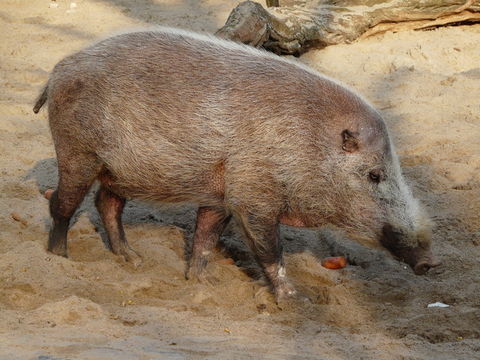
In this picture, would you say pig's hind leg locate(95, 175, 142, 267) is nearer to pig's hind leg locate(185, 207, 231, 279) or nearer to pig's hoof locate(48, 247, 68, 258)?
pig's hoof locate(48, 247, 68, 258)

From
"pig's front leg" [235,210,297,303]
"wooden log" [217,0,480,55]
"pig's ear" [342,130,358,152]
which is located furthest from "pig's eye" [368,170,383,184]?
"wooden log" [217,0,480,55]

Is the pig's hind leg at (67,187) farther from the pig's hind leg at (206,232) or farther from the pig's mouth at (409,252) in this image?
the pig's mouth at (409,252)

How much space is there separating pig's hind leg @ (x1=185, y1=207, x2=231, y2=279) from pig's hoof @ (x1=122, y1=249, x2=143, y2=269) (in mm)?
347

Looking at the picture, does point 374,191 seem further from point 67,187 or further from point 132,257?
point 67,187

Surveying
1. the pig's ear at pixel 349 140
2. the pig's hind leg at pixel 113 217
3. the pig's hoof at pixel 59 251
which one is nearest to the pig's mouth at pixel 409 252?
the pig's ear at pixel 349 140

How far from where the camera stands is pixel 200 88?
505 centimetres

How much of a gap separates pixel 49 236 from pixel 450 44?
5.73 meters

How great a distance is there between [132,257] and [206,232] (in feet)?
1.82

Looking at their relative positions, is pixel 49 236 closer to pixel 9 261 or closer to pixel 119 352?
pixel 9 261

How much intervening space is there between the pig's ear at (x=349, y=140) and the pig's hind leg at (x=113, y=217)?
1732 mm

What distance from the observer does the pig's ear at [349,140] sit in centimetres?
489

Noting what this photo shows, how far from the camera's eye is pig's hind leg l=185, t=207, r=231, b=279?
5371mm

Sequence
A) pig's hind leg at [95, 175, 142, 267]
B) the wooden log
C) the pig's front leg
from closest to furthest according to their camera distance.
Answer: the pig's front leg, pig's hind leg at [95, 175, 142, 267], the wooden log

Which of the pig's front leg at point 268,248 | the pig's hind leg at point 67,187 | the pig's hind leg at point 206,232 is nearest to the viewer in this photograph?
the pig's front leg at point 268,248
